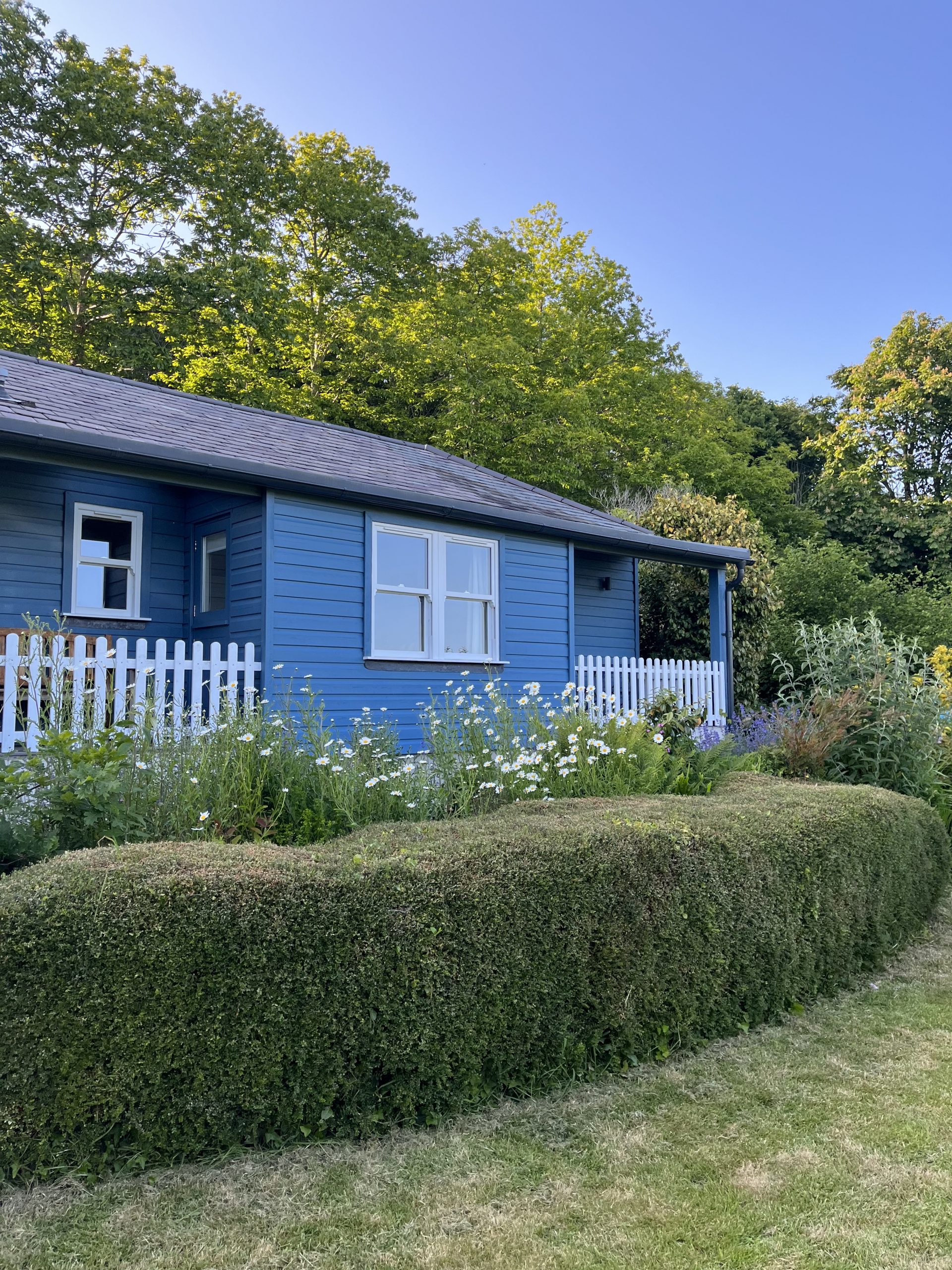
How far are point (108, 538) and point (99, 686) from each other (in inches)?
146

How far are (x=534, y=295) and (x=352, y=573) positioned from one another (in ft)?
70.6

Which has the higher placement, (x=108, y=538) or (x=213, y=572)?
(x=108, y=538)

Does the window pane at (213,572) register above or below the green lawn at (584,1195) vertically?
above

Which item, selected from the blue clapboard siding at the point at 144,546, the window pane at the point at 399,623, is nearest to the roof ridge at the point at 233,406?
the blue clapboard siding at the point at 144,546

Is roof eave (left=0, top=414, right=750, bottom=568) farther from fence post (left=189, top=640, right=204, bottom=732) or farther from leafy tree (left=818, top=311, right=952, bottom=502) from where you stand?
leafy tree (left=818, top=311, right=952, bottom=502)

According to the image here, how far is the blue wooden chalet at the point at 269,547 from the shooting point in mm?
8406

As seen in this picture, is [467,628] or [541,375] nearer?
[467,628]

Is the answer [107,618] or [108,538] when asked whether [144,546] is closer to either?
[108,538]

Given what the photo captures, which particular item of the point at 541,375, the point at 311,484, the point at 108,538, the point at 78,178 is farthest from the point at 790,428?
the point at 108,538

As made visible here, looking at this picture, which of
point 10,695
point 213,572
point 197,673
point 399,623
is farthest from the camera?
point 399,623

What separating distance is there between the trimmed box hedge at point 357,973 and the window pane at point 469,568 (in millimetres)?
6312

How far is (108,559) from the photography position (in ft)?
30.3

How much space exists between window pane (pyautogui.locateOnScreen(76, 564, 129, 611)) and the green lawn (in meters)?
7.32

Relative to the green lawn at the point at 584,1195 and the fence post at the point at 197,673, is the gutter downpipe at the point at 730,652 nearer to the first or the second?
the fence post at the point at 197,673
